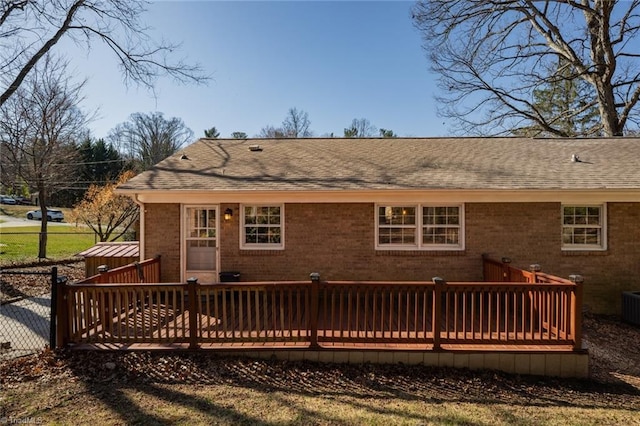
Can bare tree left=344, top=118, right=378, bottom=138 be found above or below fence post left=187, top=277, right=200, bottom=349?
above

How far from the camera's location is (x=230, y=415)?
386 cm

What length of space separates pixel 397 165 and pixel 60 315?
8.02 metres

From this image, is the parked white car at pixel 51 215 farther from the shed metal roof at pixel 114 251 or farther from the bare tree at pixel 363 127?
the shed metal roof at pixel 114 251

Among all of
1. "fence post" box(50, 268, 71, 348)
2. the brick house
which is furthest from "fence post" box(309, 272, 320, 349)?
"fence post" box(50, 268, 71, 348)

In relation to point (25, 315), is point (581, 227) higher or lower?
higher

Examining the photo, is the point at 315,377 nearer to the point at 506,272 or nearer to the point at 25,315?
the point at 506,272

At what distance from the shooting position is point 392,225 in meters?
8.42

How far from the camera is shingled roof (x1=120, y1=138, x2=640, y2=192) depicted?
26.2 feet

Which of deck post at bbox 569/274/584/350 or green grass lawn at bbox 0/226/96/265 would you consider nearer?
deck post at bbox 569/274/584/350

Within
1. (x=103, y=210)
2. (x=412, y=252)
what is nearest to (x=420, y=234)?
(x=412, y=252)

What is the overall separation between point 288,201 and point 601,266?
775cm

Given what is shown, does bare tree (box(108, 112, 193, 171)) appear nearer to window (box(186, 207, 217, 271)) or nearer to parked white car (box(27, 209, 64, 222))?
parked white car (box(27, 209, 64, 222))

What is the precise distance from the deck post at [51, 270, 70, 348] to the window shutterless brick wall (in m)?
3.00

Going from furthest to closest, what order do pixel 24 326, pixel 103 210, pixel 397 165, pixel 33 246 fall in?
pixel 33 246 < pixel 103 210 < pixel 397 165 < pixel 24 326
